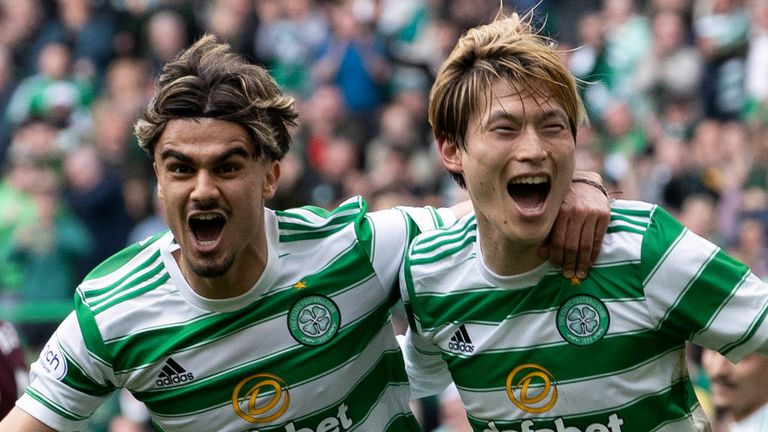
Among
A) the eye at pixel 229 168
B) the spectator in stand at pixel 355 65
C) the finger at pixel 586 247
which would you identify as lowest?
the finger at pixel 586 247

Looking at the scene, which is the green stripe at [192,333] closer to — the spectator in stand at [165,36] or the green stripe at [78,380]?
the green stripe at [78,380]

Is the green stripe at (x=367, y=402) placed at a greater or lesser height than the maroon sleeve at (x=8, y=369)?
lesser

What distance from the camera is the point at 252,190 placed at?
4480mm

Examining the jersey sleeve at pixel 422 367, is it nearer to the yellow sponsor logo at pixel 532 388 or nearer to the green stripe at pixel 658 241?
the yellow sponsor logo at pixel 532 388

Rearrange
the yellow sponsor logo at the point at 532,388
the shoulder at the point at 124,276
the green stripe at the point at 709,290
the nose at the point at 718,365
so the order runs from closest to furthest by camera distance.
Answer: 1. the green stripe at the point at 709,290
2. the yellow sponsor logo at the point at 532,388
3. the shoulder at the point at 124,276
4. the nose at the point at 718,365

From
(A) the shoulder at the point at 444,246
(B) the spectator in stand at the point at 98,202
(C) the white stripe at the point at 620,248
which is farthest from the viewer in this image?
(B) the spectator in stand at the point at 98,202

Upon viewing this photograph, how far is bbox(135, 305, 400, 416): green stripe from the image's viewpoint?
4.57 meters

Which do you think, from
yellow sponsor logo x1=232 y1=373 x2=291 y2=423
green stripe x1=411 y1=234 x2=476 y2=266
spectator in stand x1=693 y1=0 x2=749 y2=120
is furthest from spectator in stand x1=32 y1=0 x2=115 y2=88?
green stripe x1=411 y1=234 x2=476 y2=266

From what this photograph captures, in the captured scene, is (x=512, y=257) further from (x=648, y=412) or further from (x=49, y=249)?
(x=49, y=249)

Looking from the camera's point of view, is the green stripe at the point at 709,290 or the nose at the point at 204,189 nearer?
the green stripe at the point at 709,290

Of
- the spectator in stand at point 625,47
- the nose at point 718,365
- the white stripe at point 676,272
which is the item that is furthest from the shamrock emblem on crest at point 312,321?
the spectator in stand at point 625,47

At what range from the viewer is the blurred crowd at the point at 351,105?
9.62 metres

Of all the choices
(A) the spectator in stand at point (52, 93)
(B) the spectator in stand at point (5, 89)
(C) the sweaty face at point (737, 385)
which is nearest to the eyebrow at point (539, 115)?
(C) the sweaty face at point (737, 385)

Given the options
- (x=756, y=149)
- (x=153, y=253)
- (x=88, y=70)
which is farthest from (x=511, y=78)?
(x=88, y=70)
